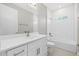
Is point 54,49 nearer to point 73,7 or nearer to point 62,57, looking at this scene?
point 62,57

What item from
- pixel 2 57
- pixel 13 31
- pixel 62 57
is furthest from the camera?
pixel 13 31

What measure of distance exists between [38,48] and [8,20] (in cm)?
64

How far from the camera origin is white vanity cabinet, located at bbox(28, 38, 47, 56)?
2.94ft

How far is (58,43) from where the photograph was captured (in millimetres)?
1039

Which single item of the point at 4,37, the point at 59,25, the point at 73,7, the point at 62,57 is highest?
the point at 73,7

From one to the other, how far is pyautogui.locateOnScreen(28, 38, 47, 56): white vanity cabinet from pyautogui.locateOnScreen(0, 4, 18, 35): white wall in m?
0.36

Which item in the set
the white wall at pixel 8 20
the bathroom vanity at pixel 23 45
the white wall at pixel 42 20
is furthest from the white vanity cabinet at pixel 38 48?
the white wall at pixel 8 20

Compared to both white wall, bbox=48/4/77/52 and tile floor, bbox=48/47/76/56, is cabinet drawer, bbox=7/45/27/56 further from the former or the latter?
white wall, bbox=48/4/77/52

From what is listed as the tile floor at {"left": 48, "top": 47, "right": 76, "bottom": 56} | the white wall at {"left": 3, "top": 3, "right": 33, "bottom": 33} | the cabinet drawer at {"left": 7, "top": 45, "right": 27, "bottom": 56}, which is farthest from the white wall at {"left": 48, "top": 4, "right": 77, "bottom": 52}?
the cabinet drawer at {"left": 7, "top": 45, "right": 27, "bottom": 56}

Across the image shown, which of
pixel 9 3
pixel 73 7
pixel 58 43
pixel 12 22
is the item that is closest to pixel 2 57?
pixel 12 22

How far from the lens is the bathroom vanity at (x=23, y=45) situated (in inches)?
27.4

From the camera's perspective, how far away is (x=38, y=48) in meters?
1.00

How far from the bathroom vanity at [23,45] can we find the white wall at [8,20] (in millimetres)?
92

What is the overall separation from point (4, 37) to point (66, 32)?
0.94 metres
